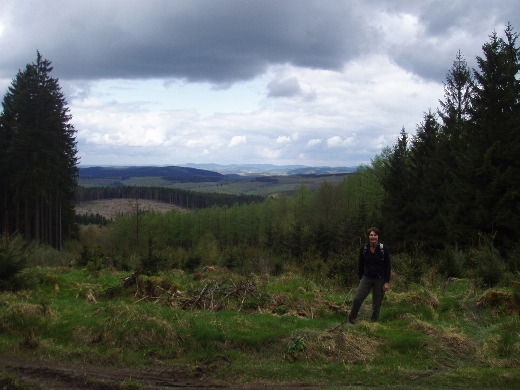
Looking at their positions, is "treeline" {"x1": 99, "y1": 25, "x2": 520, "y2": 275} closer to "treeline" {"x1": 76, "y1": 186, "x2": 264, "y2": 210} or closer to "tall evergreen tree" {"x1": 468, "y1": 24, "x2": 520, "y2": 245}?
"tall evergreen tree" {"x1": 468, "y1": 24, "x2": 520, "y2": 245}

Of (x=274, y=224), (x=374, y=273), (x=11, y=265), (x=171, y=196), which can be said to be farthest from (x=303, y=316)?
(x=171, y=196)

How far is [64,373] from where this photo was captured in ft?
20.4

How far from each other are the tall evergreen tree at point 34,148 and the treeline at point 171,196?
336 ft

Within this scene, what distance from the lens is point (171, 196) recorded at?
158 m

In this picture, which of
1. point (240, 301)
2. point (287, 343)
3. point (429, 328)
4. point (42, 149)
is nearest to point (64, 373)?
point (287, 343)

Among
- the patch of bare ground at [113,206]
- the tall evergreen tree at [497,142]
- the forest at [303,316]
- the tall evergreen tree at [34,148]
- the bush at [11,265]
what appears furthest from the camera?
the patch of bare ground at [113,206]

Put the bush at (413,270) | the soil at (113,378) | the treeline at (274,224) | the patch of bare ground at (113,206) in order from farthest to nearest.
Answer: the patch of bare ground at (113,206) < the treeline at (274,224) < the bush at (413,270) < the soil at (113,378)

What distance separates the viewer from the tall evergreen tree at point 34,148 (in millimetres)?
32000

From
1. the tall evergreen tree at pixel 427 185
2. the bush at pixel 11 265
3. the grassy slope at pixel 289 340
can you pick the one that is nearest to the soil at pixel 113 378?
the grassy slope at pixel 289 340

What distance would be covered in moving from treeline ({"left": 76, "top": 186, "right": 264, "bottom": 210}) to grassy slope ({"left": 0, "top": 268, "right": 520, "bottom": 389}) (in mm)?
130176

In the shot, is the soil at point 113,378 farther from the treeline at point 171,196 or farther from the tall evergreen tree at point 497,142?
the treeline at point 171,196

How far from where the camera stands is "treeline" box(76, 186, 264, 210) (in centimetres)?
14449

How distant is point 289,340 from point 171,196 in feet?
508

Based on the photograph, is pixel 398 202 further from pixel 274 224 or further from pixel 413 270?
pixel 274 224
